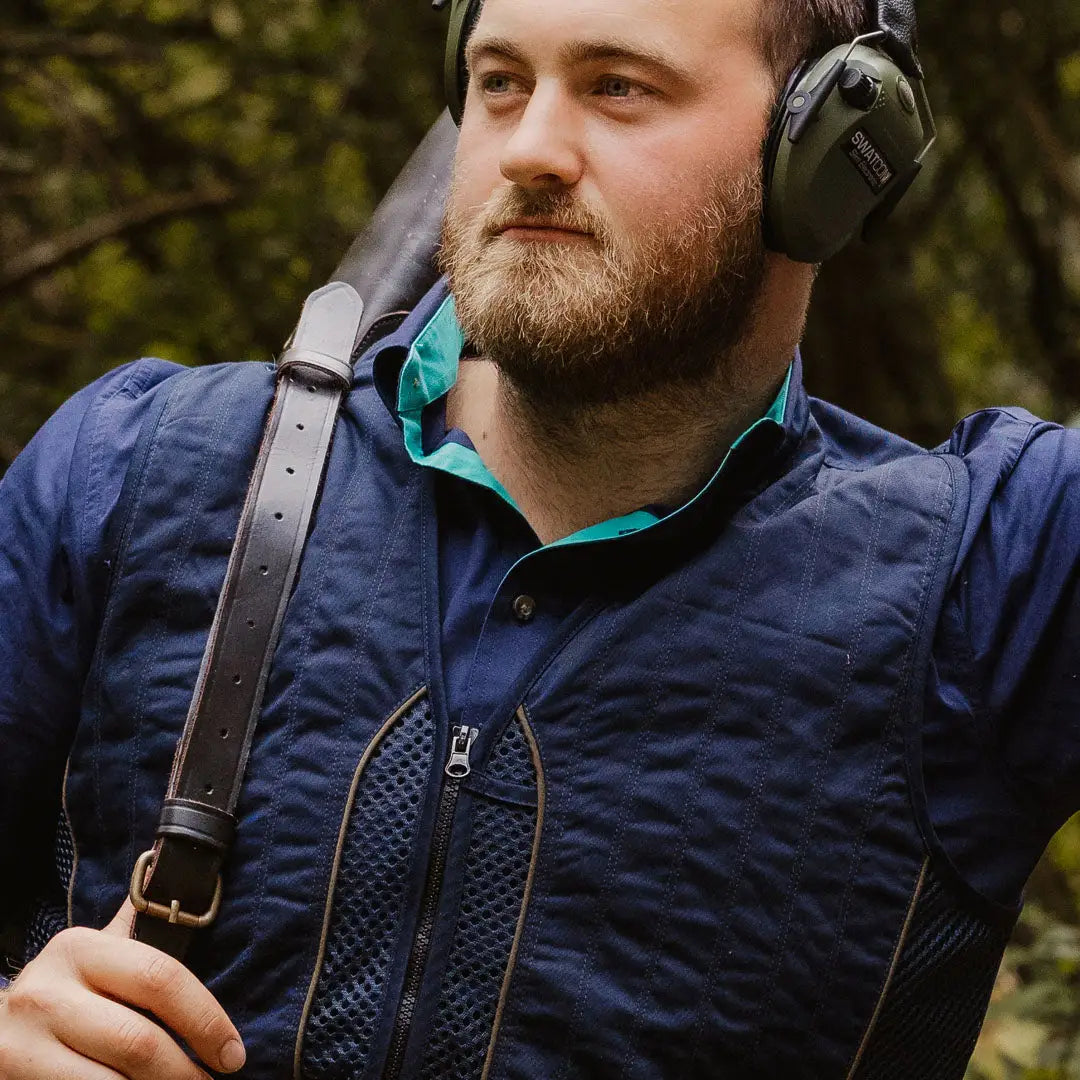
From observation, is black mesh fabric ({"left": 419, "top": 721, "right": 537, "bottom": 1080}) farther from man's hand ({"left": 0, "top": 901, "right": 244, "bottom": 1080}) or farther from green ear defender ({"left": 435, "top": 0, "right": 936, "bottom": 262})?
green ear defender ({"left": 435, "top": 0, "right": 936, "bottom": 262})

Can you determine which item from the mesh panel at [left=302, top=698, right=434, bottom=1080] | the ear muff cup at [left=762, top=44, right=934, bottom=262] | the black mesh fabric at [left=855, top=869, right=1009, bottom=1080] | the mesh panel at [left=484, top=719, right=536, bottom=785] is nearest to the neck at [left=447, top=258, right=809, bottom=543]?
the ear muff cup at [left=762, top=44, right=934, bottom=262]

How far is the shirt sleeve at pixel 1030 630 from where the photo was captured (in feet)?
5.40

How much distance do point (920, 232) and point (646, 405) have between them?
257 centimetres

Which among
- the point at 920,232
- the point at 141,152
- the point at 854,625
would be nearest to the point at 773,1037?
the point at 854,625

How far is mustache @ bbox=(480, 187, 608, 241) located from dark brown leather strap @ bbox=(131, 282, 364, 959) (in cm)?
28

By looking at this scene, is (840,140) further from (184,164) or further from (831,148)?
(184,164)

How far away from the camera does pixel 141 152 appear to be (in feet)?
14.0

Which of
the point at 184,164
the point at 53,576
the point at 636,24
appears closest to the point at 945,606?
the point at 636,24

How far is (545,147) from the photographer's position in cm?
161

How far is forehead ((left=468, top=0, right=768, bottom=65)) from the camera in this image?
5.32ft

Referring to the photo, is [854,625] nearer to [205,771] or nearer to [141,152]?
[205,771]

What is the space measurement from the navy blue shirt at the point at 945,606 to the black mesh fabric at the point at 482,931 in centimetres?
12

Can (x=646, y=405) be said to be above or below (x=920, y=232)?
below

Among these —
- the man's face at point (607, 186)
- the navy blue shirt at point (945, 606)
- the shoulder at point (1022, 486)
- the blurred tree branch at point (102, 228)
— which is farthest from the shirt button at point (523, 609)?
the blurred tree branch at point (102, 228)
